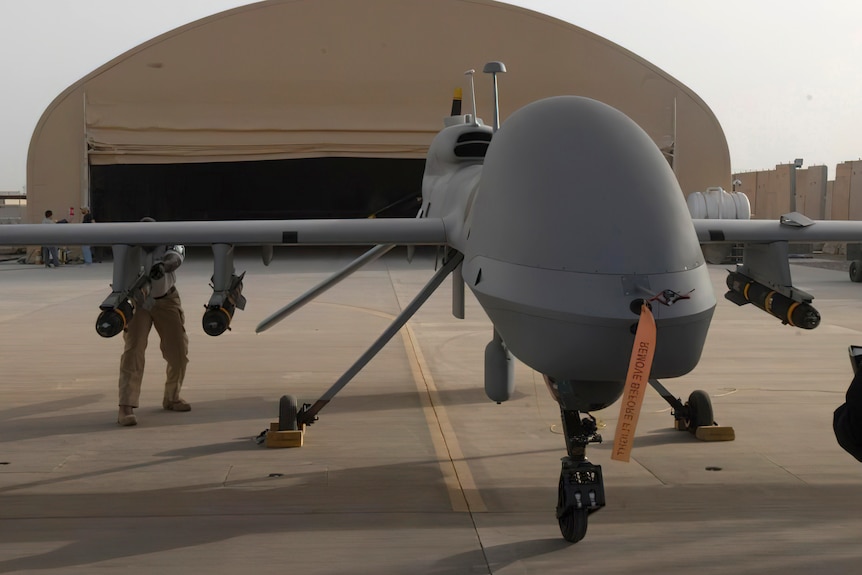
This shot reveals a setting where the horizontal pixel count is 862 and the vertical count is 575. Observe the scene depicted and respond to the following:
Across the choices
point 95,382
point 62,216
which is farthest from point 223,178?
point 95,382

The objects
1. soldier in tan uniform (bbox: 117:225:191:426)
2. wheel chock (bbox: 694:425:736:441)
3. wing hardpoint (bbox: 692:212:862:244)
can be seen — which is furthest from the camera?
soldier in tan uniform (bbox: 117:225:191:426)

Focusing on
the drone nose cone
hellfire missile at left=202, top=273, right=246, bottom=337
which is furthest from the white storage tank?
the drone nose cone

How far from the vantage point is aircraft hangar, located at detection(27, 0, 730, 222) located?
2873 centimetres

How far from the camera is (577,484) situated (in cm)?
601

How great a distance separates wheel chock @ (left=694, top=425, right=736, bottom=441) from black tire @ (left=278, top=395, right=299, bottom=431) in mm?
3796

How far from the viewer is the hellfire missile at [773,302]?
6.96 m

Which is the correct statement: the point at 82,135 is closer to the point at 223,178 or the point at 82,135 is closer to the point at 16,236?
the point at 223,178

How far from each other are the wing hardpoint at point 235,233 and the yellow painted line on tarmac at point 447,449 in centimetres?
193

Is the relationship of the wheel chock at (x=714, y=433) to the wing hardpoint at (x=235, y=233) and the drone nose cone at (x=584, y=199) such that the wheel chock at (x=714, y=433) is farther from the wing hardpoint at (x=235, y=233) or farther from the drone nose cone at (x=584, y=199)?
the drone nose cone at (x=584, y=199)

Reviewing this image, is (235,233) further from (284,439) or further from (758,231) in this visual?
(758,231)

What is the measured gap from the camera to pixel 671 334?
17.3ft

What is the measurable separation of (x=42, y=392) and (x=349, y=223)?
5645 mm

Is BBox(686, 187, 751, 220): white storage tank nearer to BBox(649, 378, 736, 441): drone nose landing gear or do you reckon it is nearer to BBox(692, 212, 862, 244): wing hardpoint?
BBox(649, 378, 736, 441): drone nose landing gear

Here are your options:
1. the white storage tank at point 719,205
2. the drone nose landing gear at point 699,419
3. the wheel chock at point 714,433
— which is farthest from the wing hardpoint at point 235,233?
the white storage tank at point 719,205
